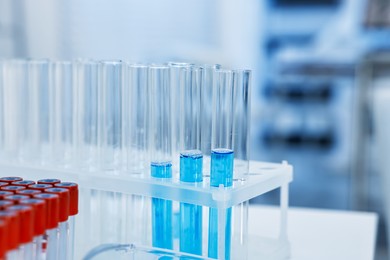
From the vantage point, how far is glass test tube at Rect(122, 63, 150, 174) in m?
0.81

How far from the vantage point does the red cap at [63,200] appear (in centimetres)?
61

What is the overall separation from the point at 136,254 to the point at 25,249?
19cm

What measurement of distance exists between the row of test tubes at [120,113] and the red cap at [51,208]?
0.65ft

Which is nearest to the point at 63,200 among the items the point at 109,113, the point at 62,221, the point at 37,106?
the point at 62,221

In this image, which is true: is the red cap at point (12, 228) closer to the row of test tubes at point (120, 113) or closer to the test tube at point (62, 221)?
the test tube at point (62, 221)

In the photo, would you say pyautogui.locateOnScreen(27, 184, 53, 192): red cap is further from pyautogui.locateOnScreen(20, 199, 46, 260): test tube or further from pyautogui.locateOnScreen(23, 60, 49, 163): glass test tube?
pyautogui.locateOnScreen(23, 60, 49, 163): glass test tube

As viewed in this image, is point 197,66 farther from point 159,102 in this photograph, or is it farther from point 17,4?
point 17,4

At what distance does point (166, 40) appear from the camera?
12.5 ft

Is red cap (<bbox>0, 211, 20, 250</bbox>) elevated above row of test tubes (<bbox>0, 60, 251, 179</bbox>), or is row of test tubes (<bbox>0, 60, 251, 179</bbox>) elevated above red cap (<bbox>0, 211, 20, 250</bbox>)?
row of test tubes (<bbox>0, 60, 251, 179</bbox>)

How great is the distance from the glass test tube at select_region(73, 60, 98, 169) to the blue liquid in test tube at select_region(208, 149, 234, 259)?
25 cm

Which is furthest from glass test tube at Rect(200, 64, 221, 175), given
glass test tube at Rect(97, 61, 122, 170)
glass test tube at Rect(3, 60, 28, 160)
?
glass test tube at Rect(3, 60, 28, 160)

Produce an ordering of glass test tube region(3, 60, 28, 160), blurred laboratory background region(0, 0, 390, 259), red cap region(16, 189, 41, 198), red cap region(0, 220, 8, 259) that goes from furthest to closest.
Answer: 1. blurred laboratory background region(0, 0, 390, 259)
2. glass test tube region(3, 60, 28, 160)
3. red cap region(16, 189, 41, 198)
4. red cap region(0, 220, 8, 259)

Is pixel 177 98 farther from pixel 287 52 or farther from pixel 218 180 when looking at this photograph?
pixel 287 52

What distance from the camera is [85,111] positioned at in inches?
35.2
